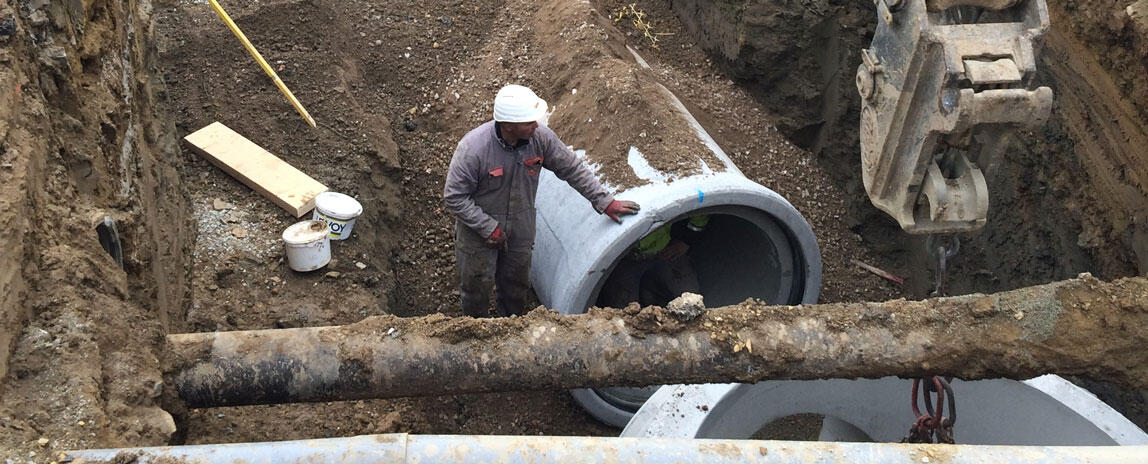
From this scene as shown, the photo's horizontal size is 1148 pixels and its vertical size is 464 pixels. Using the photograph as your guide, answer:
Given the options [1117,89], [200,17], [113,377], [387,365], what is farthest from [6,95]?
[1117,89]

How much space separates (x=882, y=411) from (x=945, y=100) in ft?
4.55

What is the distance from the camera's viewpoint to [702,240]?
20.3ft

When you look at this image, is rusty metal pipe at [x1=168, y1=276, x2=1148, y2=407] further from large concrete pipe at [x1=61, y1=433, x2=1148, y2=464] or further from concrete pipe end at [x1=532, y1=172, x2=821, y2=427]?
concrete pipe end at [x1=532, y1=172, x2=821, y2=427]

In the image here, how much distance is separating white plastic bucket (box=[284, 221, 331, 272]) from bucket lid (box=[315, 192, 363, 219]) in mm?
101

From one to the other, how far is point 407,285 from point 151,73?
1965 millimetres

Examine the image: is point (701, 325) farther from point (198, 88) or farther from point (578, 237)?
point (198, 88)

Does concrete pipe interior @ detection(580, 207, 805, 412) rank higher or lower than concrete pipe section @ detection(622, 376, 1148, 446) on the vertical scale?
lower

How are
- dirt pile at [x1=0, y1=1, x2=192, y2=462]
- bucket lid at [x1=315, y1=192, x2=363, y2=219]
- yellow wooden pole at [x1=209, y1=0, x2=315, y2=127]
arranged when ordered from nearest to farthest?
dirt pile at [x1=0, y1=1, x2=192, y2=462] < bucket lid at [x1=315, y1=192, x2=363, y2=219] < yellow wooden pole at [x1=209, y1=0, x2=315, y2=127]

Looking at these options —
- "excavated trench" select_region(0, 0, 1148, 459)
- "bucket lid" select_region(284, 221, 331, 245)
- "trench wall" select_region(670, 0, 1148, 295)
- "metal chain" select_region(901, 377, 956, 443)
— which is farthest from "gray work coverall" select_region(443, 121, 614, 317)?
"trench wall" select_region(670, 0, 1148, 295)

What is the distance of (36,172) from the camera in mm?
2750

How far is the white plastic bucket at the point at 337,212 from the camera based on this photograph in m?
5.04

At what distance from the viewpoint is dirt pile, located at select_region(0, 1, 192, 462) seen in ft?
7.76

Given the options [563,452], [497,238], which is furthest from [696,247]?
[563,452]

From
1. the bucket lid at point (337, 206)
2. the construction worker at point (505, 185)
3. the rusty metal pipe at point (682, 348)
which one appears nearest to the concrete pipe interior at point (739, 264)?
the construction worker at point (505, 185)
